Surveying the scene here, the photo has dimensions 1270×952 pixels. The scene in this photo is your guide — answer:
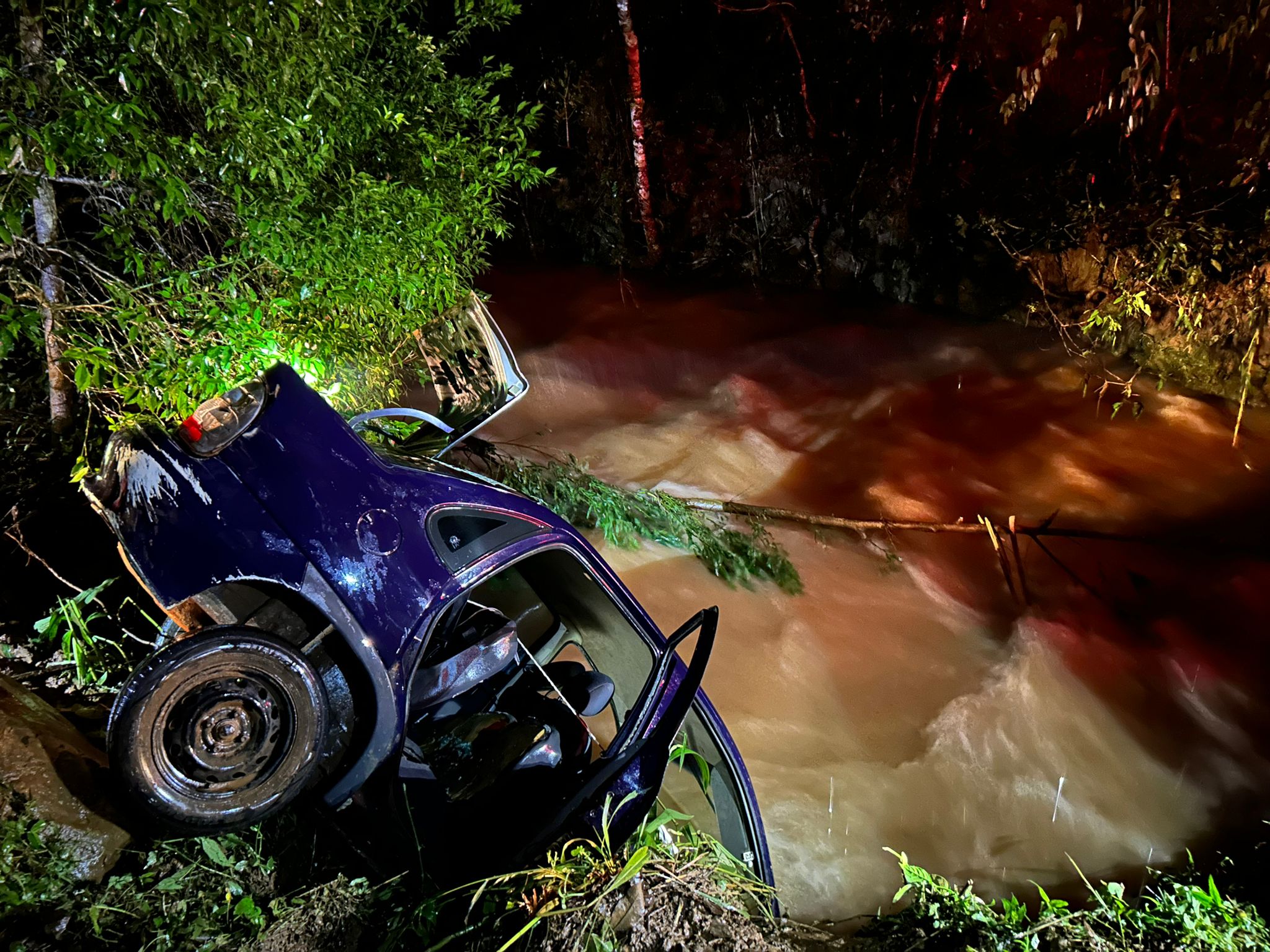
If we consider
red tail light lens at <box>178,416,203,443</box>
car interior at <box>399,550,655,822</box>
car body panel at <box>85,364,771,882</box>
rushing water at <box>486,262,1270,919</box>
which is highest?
red tail light lens at <box>178,416,203,443</box>

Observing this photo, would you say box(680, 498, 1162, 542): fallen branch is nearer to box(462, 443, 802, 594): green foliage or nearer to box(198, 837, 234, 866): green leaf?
box(462, 443, 802, 594): green foliage

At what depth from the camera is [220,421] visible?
8.63 feet

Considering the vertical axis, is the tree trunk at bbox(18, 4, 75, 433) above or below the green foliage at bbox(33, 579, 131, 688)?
above

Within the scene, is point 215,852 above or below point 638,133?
below

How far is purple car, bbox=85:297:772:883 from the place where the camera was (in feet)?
7.69

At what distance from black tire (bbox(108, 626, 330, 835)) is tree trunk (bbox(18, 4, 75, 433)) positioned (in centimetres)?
227


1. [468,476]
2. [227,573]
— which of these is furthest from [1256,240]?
[227,573]

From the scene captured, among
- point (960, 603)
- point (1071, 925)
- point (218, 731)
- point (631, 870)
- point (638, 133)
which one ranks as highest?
point (638, 133)

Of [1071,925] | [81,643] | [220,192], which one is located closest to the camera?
[1071,925]

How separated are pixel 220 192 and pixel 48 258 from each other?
3.19 ft

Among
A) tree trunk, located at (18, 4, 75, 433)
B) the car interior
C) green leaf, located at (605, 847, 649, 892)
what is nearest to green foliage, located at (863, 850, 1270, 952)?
green leaf, located at (605, 847, 649, 892)

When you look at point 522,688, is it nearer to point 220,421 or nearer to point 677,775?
point 677,775

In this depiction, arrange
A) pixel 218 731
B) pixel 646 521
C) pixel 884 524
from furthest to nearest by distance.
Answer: pixel 884 524 < pixel 646 521 < pixel 218 731

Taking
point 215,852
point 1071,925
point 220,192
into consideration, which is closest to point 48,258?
point 220,192
